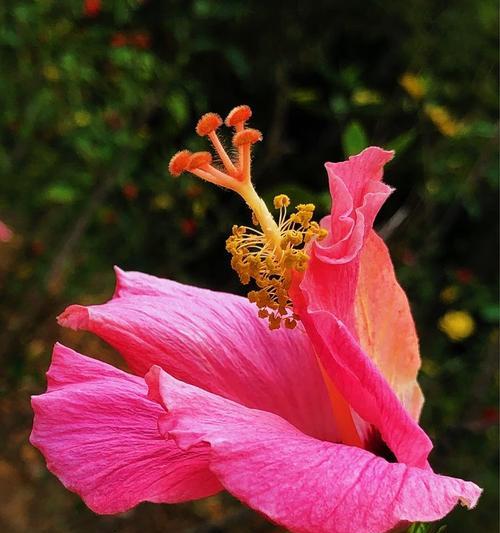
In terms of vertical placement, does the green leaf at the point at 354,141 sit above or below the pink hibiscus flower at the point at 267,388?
above

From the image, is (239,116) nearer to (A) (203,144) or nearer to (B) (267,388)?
(B) (267,388)

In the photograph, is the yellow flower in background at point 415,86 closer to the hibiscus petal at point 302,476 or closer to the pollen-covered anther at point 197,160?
the pollen-covered anther at point 197,160

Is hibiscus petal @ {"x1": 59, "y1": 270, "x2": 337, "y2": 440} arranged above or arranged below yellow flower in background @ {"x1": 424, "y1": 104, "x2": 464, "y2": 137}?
below

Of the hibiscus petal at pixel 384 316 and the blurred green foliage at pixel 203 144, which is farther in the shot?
the blurred green foliage at pixel 203 144

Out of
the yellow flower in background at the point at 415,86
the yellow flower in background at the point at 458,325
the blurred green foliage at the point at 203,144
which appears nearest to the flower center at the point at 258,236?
the blurred green foliage at the point at 203,144

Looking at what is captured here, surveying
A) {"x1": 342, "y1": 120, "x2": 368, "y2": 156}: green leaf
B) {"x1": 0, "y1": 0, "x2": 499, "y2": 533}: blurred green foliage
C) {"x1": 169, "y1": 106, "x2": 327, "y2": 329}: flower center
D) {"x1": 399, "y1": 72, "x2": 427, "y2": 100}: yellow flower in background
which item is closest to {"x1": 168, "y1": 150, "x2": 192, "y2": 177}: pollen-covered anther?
{"x1": 169, "y1": 106, "x2": 327, "y2": 329}: flower center

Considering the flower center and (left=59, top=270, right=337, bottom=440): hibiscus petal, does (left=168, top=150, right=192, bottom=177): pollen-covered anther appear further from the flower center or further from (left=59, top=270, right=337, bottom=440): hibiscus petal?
(left=59, top=270, right=337, bottom=440): hibiscus petal
